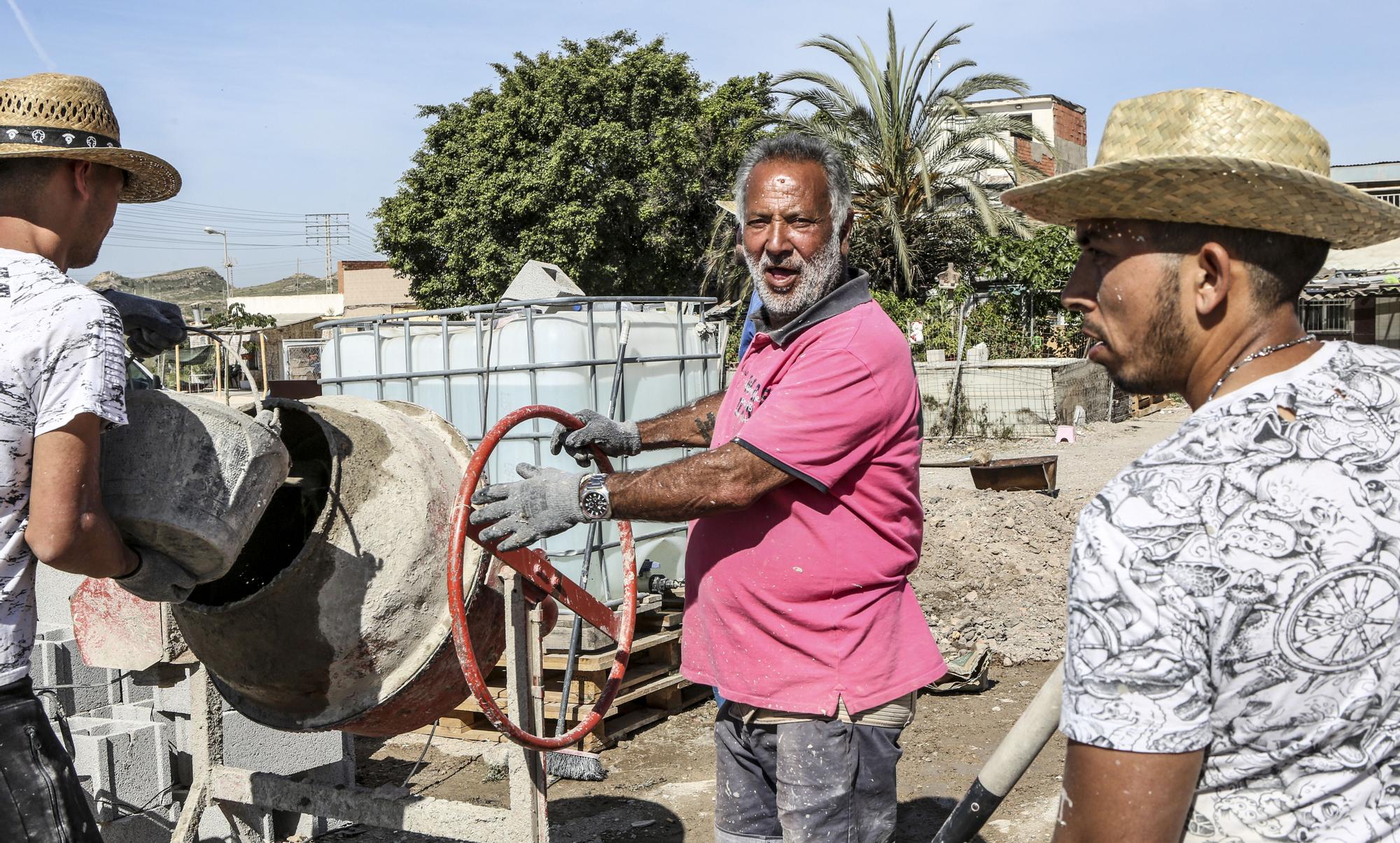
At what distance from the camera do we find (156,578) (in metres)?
2.13

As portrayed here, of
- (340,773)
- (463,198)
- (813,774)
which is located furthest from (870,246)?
(813,774)

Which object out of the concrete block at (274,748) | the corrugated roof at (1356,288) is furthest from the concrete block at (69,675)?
the corrugated roof at (1356,288)

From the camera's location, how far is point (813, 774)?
2.23 meters

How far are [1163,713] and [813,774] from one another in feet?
4.25

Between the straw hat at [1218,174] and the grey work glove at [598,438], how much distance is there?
5.20 feet

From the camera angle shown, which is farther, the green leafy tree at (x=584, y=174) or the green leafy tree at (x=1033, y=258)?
the green leafy tree at (x=584, y=174)

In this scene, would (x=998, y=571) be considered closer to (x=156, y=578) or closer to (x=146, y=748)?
(x=146, y=748)

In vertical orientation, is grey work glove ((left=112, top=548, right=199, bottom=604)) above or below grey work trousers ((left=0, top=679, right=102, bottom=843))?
above

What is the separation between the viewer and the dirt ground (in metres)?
4.21

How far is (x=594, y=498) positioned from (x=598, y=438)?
23.2 inches

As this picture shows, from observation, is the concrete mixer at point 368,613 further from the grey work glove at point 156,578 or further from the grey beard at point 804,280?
the grey beard at point 804,280

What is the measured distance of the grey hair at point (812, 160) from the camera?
98.5 inches

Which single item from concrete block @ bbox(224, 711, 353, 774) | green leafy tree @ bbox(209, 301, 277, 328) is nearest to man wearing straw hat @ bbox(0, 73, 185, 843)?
concrete block @ bbox(224, 711, 353, 774)

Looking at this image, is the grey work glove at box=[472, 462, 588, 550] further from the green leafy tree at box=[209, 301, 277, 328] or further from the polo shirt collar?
the green leafy tree at box=[209, 301, 277, 328]
